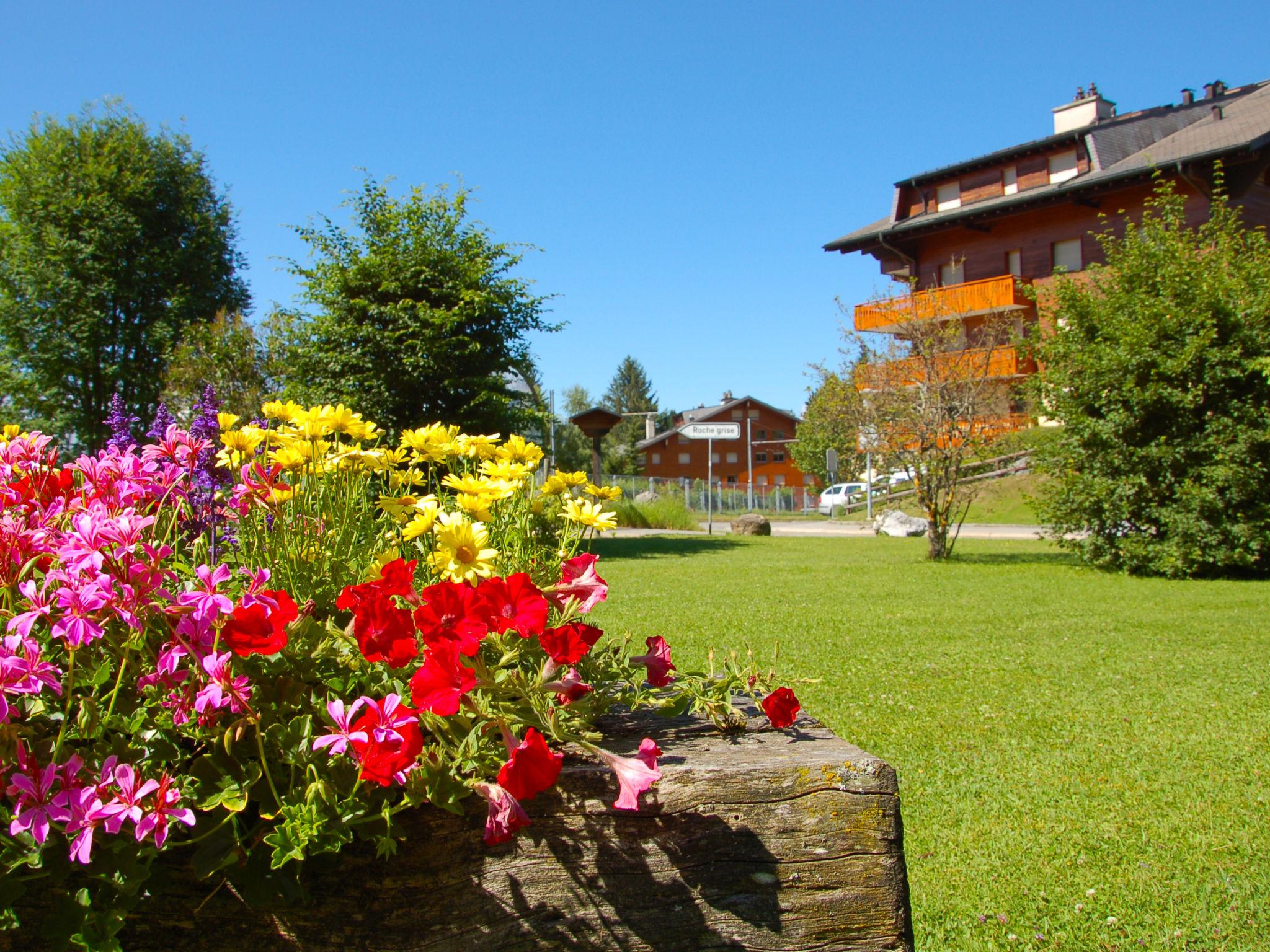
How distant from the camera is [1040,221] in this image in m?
29.0

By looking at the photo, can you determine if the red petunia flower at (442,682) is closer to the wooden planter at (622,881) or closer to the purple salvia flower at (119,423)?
the wooden planter at (622,881)

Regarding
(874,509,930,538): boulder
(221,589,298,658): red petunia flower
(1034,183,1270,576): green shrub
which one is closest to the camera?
(221,589,298,658): red petunia flower

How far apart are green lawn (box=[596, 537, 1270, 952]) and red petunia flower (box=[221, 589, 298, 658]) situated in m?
2.00

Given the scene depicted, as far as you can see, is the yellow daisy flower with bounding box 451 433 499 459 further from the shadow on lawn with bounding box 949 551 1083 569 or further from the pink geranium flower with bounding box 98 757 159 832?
the shadow on lawn with bounding box 949 551 1083 569

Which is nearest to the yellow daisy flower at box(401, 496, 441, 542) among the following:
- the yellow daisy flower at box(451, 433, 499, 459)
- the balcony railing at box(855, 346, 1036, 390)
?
the yellow daisy flower at box(451, 433, 499, 459)

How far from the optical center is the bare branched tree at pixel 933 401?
498 inches

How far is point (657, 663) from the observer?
1822mm

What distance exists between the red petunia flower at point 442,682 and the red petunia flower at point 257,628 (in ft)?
0.66

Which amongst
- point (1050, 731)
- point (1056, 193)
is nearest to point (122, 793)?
point (1050, 731)

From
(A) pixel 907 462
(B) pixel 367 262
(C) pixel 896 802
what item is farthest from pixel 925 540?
(C) pixel 896 802

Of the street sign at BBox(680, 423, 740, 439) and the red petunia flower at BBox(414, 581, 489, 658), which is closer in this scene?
the red petunia flower at BBox(414, 581, 489, 658)

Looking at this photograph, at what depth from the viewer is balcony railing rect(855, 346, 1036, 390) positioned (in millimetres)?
12789

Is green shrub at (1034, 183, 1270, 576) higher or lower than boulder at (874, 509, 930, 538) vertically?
higher

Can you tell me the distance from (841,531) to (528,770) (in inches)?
969
